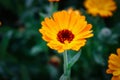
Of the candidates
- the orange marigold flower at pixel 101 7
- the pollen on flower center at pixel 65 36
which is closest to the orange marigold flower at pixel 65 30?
the pollen on flower center at pixel 65 36

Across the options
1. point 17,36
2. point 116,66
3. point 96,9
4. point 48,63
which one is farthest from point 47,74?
point 116,66

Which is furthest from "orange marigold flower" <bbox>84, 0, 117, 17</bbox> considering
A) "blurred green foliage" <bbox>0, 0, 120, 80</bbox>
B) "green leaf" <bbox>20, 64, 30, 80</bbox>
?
"green leaf" <bbox>20, 64, 30, 80</bbox>

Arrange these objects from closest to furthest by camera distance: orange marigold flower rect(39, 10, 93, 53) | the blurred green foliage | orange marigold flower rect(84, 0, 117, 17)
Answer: orange marigold flower rect(39, 10, 93, 53)
the blurred green foliage
orange marigold flower rect(84, 0, 117, 17)

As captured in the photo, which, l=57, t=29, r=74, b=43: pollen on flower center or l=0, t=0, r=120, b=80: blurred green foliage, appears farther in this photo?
l=0, t=0, r=120, b=80: blurred green foliage

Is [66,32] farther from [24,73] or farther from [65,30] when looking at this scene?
[24,73]

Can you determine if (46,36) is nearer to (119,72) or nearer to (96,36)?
(119,72)

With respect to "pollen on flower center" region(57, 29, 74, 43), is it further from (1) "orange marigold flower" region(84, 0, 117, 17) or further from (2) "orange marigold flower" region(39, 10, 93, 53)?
(1) "orange marigold flower" region(84, 0, 117, 17)

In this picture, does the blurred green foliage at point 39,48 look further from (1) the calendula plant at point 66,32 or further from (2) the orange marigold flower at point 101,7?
(1) the calendula plant at point 66,32
